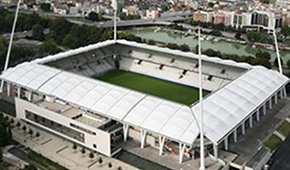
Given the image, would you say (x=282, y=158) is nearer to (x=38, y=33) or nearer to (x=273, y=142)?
(x=273, y=142)

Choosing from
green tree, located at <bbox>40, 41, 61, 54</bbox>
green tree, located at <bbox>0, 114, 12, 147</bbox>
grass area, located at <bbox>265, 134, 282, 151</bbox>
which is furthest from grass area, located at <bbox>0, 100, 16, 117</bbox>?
grass area, located at <bbox>265, 134, 282, 151</bbox>

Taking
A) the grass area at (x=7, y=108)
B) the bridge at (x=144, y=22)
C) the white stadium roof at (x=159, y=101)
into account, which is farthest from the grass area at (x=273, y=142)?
the bridge at (x=144, y=22)

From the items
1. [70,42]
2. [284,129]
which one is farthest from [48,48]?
[284,129]

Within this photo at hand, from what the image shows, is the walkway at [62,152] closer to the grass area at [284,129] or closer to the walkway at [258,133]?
the walkway at [258,133]

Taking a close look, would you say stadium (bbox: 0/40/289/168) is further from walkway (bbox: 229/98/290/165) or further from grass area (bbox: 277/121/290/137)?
grass area (bbox: 277/121/290/137)

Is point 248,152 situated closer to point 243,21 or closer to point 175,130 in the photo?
point 175,130

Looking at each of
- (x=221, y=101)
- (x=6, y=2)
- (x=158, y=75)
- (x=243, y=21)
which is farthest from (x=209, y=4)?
(x=221, y=101)

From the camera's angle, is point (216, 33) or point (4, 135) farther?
point (216, 33)
